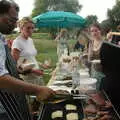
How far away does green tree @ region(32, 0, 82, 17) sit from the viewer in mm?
64062

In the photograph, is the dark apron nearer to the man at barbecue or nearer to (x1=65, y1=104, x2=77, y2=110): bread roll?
the man at barbecue

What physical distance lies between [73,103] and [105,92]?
52cm

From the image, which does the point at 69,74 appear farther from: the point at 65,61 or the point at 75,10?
the point at 75,10

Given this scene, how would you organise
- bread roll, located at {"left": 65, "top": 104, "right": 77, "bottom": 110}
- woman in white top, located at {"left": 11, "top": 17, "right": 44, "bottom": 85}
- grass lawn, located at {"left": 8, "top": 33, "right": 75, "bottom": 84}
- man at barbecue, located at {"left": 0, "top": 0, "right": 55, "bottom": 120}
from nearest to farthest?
man at barbecue, located at {"left": 0, "top": 0, "right": 55, "bottom": 120}, bread roll, located at {"left": 65, "top": 104, "right": 77, "bottom": 110}, woman in white top, located at {"left": 11, "top": 17, "right": 44, "bottom": 85}, grass lawn, located at {"left": 8, "top": 33, "right": 75, "bottom": 84}

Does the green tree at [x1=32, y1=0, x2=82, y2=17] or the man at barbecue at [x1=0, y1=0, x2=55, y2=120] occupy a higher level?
the man at barbecue at [x1=0, y1=0, x2=55, y2=120]

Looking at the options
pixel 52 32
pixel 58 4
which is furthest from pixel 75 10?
pixel 52 32

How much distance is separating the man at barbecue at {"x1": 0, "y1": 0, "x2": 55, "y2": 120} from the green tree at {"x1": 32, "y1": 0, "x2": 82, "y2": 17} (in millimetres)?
60689

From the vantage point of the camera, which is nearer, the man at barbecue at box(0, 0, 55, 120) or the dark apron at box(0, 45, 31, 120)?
the man at barbecue at box(0, 0, 55, 120)

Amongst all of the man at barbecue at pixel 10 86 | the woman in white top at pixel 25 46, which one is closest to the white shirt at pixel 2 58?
the man at barbecue at pixel 10 86

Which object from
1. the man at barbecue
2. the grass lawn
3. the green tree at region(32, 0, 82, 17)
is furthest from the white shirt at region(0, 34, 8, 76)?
the green tree at region(32, 0, 82, 17)

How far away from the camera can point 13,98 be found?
246 cm

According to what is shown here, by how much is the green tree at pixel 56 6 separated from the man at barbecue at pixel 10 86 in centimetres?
6069

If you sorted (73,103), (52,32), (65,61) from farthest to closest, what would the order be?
1. (52,32)
2. (65,61)
3. (73,103)

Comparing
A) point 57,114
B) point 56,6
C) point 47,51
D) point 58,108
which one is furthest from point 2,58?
point 56,6
